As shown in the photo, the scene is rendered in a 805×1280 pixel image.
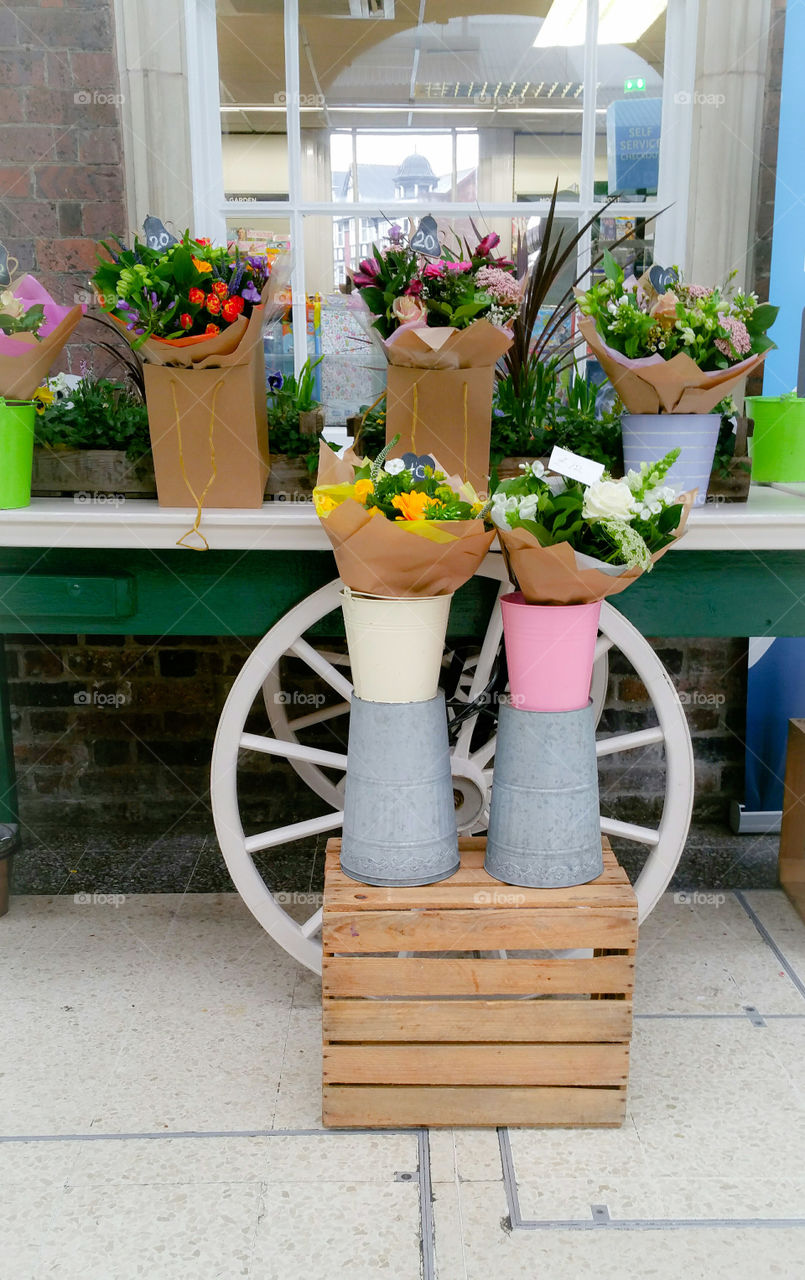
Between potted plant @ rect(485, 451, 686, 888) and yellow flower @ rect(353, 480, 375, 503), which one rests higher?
yellow flower @ rect(353, 480, 375, 503)

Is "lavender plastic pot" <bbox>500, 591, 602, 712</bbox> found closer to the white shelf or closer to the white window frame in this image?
the white shelf

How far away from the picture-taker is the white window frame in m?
2.88

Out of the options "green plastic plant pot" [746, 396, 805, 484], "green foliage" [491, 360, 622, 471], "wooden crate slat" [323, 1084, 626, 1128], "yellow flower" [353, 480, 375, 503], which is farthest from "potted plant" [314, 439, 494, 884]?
"green plastic plant pot" [746, 396, 805, 484]

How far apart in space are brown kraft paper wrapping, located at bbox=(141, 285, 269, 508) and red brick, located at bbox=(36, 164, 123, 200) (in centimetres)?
95

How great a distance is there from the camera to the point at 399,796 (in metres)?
1.93

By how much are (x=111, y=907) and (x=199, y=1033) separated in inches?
25.5

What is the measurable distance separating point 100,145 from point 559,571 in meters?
1.82

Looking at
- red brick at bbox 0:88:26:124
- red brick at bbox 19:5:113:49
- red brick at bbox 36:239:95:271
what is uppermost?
red brick at bbox 19:5:113:49

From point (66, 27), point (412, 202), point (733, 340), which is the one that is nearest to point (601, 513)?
point (733, 340)

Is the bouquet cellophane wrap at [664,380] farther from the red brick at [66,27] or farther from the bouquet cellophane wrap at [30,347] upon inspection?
the red brick at [66,27]

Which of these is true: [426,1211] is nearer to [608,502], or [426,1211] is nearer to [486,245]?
[608,502]

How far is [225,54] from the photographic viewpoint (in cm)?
291

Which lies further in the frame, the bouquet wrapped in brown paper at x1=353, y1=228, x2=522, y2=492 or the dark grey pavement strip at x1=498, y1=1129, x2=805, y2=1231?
the bouquet wrapped in brown paper at x1=353, y1=228, x2=522, y2=492

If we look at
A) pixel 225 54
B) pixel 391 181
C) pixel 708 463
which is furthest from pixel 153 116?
pixel 708 463
